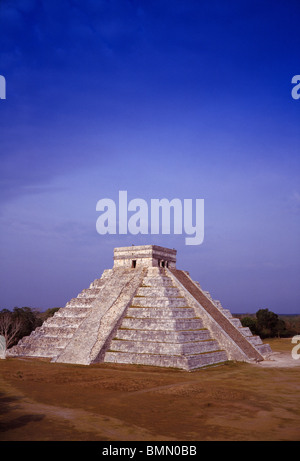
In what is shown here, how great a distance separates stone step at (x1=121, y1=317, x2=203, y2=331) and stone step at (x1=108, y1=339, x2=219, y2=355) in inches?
52.6

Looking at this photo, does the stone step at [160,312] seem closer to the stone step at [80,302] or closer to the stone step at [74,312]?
the stone step at [74,312]

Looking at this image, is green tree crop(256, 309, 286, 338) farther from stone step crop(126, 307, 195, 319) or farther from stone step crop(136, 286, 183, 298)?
stone step crop(126, 307, 195, 319)

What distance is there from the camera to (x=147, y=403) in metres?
17.1

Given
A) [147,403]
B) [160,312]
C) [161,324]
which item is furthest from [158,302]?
[147,403]

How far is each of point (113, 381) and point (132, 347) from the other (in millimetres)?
5579

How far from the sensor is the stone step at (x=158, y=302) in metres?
29.3

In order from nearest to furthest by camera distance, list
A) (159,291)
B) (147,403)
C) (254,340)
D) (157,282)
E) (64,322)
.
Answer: (147,403) < (159,291) < (64,322) < (157,282) < (254,340)

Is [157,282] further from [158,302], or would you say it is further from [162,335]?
[162,335]

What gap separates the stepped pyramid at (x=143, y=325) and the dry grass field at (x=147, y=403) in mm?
1295

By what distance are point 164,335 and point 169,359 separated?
6.40ft

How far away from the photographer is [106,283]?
33969 mm

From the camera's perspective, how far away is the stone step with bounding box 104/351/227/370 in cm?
2458
